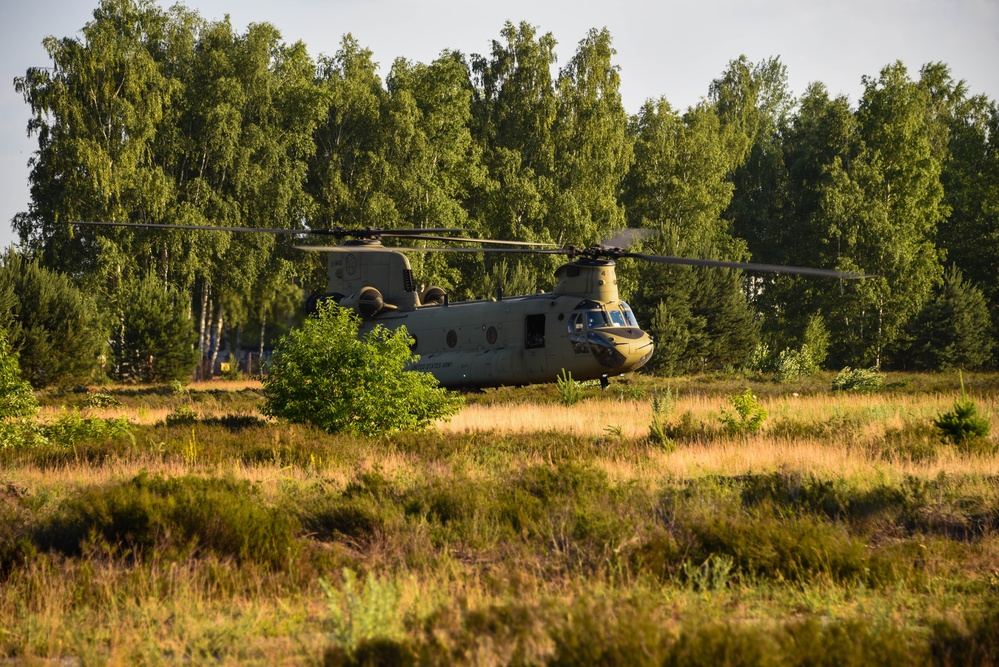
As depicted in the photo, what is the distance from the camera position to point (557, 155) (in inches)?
1924

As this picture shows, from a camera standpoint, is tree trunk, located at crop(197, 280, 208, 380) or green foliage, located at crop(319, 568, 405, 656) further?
tree trunk, located at crop(197, 280, 208, 380)

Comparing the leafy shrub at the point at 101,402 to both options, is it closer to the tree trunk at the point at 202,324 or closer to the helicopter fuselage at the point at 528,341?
the helicopter fuselage at the point at 528,341

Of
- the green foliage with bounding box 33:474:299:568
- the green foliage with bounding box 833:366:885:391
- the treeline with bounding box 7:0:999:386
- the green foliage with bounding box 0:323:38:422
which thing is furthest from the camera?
the treeline with bounding box 7:0:999:386

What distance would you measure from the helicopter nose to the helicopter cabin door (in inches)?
46.5

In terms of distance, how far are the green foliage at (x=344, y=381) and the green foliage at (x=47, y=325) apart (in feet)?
58.1

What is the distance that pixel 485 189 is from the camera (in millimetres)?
45875

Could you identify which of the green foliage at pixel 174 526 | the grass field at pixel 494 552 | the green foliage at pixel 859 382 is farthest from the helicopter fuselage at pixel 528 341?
the green foliage at pixel 174 526

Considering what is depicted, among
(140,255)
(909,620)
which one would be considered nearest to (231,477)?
(909,620)

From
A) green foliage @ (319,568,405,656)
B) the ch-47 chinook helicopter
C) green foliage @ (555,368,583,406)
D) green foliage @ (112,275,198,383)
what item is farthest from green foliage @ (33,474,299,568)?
green foliage @ (112,275,198,383)

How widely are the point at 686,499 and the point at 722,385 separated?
2015 centimetres

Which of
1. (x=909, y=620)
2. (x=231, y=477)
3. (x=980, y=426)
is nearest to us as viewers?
(x=909, y=620)

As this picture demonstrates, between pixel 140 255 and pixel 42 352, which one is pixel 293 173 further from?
pixel 42 352

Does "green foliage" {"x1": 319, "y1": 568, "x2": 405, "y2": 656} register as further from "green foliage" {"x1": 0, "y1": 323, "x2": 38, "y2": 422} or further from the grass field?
"green foliage" {"x1": 0, "y1": 323, "x2": 38, "y2": 422}

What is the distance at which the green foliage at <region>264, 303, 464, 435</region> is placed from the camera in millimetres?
14656
